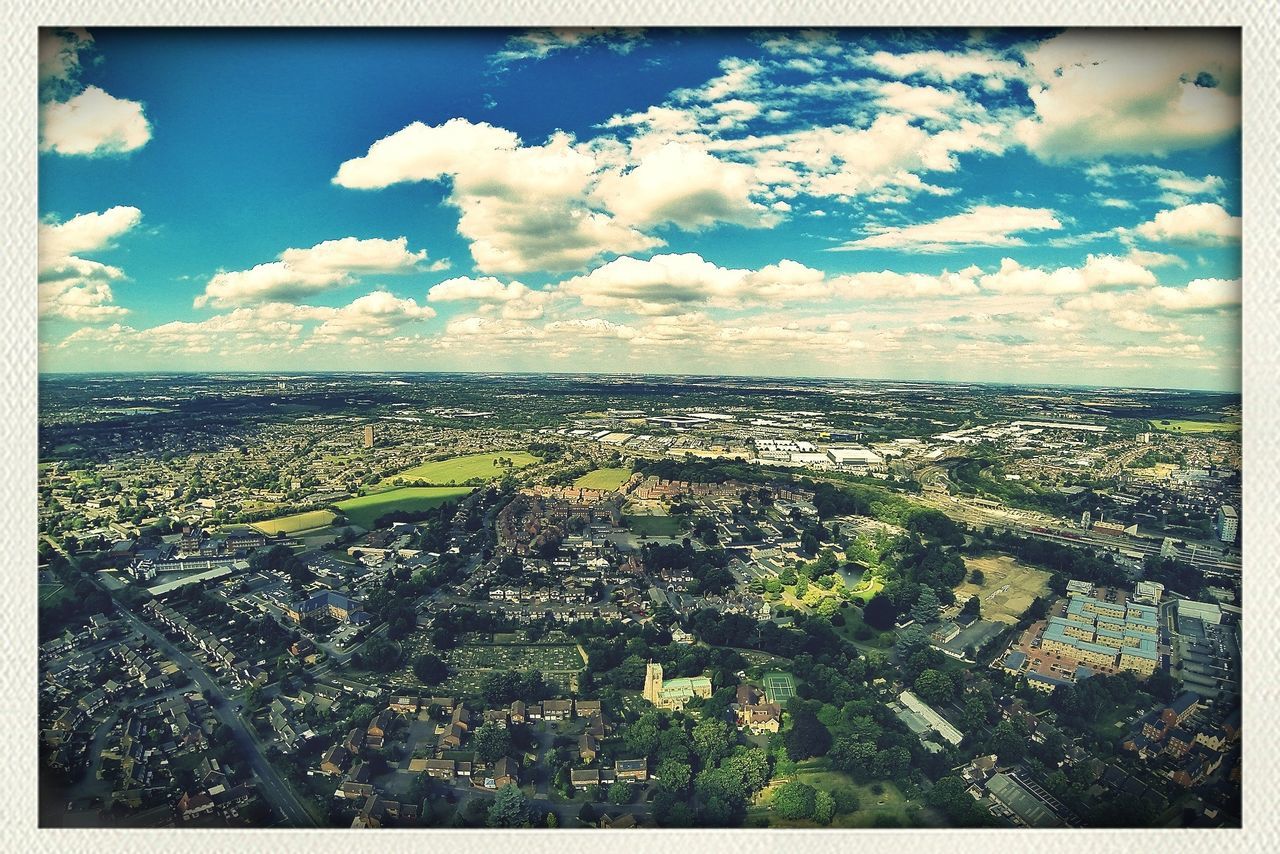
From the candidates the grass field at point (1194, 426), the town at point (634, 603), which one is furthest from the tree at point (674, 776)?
the grass field at point (1194, 426)

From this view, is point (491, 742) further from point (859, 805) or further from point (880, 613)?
point (880, 613)

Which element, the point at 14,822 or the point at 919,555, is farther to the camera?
the point at 919,555

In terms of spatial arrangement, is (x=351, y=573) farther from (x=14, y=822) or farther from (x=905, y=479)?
(x=905, y=479)

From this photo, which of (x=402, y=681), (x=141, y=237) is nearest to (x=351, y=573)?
(x=402, y=681)

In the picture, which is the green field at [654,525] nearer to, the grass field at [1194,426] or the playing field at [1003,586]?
the playing field at [1003,586]

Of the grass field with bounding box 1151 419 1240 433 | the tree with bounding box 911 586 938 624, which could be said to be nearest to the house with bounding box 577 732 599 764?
the tree with bounding box 911 586 938 624

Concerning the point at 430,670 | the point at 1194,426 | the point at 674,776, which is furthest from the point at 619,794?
the point at 1194,426
